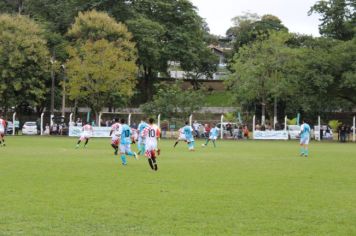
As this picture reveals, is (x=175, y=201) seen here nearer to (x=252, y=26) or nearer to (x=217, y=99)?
(x=217, y=99)

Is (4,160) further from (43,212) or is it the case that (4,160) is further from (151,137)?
(43,212)

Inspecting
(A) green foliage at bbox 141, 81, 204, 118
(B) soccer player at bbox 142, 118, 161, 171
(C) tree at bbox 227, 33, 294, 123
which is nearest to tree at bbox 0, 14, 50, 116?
(A) green foliage at bbox 141, 81, 204, 118

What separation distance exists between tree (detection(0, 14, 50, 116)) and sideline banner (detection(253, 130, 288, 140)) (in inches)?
905

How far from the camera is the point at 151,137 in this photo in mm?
20641

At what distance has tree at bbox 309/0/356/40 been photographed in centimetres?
6075

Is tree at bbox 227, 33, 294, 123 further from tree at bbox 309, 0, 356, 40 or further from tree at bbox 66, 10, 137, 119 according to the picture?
tree at bbox 66, 10, 137, 119

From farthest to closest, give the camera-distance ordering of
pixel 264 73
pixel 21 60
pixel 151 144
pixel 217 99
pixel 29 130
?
pixel 217 99, pixel 264 73, pixel 21 60, pixel 29 130, pixel 151 144

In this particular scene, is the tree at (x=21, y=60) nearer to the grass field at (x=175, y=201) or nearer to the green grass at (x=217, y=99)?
the green grass at (x=217, y=99)

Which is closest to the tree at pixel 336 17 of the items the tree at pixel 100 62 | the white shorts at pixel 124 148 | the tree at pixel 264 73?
the tree at pixel 264 73

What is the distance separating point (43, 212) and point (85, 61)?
4996 centimetres

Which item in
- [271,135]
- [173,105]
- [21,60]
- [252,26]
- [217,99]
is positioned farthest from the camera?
[252,26]

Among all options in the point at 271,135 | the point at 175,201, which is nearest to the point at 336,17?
the point at 271,135

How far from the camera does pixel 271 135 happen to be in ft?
182

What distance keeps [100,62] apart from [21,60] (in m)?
7.90
